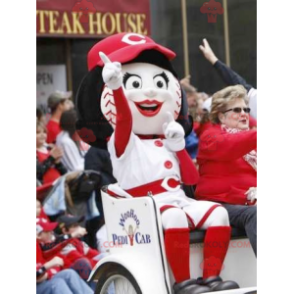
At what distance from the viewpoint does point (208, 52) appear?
309 centimetres

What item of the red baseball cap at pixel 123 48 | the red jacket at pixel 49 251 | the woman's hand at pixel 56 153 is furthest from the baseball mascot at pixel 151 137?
the woman's hand at pixel 56 153

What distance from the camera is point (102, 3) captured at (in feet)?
9.85

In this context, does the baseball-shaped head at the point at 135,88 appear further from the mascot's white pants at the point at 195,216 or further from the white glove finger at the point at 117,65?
the mascot's white pants at the point at 195,216

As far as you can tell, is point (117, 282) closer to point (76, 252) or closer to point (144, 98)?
point (144, 98)

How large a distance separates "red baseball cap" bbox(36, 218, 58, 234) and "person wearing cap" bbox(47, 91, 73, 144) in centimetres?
55

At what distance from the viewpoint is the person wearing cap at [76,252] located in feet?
12.7

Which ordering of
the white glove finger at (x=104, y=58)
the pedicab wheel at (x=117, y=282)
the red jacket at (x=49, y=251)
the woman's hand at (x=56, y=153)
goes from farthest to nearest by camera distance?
the woman's hand at (x=56, y=153), the red jacket at (x=49, y=251), the pedicab wheel at (x=117, y=282), the white glove finger at (x=104, y=58)

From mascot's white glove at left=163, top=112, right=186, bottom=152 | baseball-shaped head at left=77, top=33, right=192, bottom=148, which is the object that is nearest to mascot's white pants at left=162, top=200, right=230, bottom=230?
mascot's white glove at left=163, top=112, right=186, bottom=152

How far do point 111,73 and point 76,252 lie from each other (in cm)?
131

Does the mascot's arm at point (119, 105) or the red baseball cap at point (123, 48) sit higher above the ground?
the red baseball cap at point (123, 48)

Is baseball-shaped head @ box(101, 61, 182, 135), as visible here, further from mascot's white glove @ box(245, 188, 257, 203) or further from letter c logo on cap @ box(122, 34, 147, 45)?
mascot's white glove @ box(245, 188, 257, 203)
